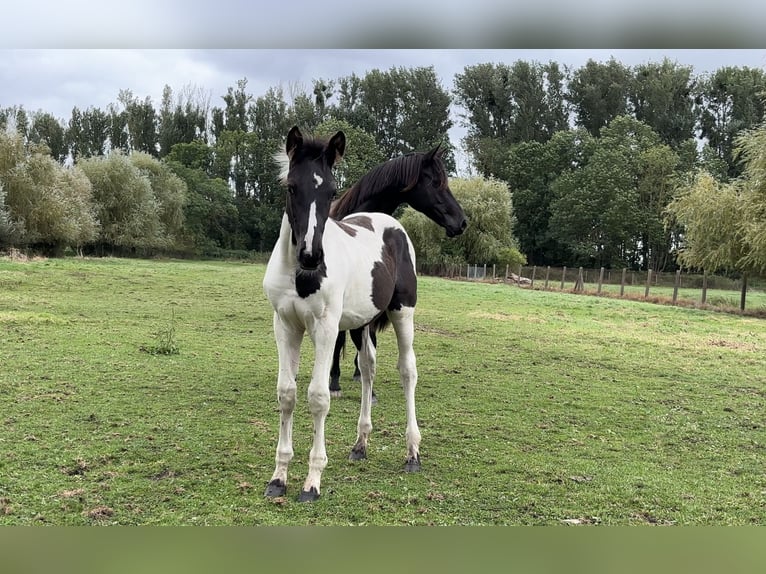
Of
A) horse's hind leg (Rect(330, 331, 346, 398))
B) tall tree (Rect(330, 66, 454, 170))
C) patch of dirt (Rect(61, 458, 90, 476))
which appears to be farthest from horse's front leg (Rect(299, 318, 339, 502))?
tall tree (Rect(330, 66, 454, 170))

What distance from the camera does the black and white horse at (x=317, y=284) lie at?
309cm

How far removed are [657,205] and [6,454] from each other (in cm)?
4709

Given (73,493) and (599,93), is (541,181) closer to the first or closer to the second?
(599,93)

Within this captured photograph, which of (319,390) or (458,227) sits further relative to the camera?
(458,227)

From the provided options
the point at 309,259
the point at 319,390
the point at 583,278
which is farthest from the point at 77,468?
the point at 583,278

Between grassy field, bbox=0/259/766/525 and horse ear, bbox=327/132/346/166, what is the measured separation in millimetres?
1999

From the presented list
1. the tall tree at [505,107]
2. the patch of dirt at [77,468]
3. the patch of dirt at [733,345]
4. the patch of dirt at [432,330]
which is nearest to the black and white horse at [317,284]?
the patch of dirt at [77,468]

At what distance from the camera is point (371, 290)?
12.6 feet

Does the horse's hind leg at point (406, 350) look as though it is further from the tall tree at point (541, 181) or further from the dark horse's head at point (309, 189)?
the tall tree at point (541, 181)

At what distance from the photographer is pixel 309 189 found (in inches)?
121

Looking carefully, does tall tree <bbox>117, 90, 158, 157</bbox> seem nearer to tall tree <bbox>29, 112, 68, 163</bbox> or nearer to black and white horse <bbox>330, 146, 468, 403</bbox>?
tall tree <bbox>29, 112, 68, 163</bbox>

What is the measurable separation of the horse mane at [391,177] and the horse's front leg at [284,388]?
215 centimetres

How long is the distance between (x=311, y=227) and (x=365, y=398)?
1.69 meters

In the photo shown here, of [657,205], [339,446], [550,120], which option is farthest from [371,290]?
[550,120]
